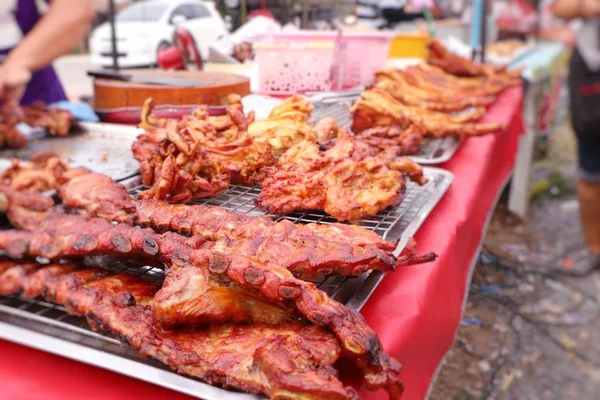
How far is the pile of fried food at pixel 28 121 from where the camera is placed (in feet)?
9.25

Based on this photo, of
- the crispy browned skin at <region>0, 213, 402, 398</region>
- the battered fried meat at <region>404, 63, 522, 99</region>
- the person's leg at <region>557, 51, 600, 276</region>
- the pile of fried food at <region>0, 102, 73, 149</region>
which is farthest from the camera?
the person's leg at <region>557, 51, 600, 276</region>

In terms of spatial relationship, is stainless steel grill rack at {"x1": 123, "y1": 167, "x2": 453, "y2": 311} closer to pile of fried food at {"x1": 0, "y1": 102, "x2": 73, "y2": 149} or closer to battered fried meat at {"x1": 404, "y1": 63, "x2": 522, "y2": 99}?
pile of fried food at {"x1": 0, "y1": 102, "x2": 73, "y2": 149}

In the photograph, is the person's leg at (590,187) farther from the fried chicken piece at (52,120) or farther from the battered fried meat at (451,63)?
the fried chicken piece at (52,120)

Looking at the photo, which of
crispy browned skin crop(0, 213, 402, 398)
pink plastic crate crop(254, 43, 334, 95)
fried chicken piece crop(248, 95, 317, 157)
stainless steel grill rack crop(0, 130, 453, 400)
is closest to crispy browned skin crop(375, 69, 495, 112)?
pink plastic crate crop(254, 43, 334, 95)

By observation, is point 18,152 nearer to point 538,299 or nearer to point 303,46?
point 303,46

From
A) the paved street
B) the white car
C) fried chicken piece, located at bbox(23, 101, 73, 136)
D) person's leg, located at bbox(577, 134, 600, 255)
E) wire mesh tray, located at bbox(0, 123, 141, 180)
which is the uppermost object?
the white car

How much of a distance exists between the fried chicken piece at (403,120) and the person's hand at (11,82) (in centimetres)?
200

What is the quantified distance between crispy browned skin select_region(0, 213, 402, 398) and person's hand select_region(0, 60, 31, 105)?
Result: 1.95 m

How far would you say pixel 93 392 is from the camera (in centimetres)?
115

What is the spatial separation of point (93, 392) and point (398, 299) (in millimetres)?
881

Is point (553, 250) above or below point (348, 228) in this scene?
below

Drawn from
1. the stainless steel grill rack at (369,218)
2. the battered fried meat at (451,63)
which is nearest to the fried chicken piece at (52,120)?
the stainless steel grill rack at (369,218)

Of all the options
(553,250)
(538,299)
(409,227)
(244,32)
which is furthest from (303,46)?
(553,250)

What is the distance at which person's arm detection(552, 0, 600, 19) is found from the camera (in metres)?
4.42
